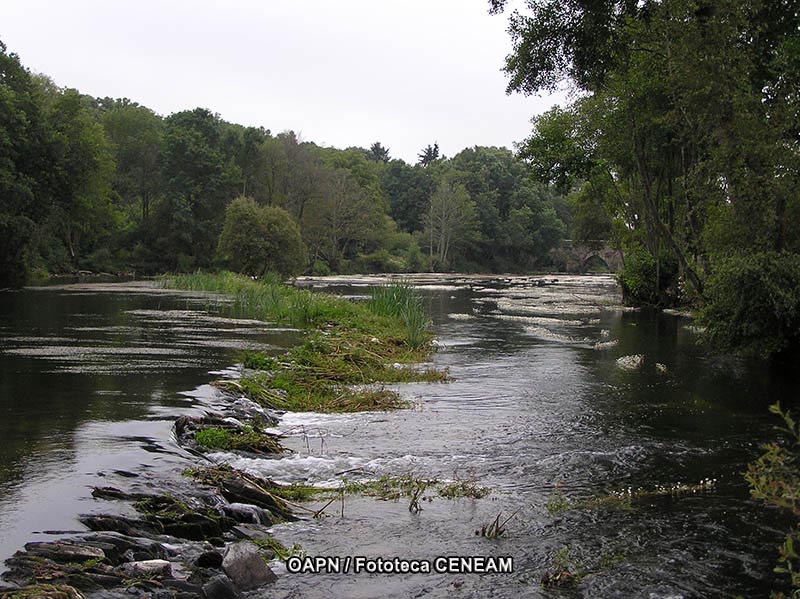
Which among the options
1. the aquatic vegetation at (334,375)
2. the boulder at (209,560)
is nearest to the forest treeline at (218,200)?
the aquatic vegetation at (334,375)

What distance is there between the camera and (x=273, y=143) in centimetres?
7950

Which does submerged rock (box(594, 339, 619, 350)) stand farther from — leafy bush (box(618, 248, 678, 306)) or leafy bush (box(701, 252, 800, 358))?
leafy bush (box(618, 248, 678, 306))

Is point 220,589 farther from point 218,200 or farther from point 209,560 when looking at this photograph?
point 218,200

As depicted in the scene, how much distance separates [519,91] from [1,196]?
28.2 m

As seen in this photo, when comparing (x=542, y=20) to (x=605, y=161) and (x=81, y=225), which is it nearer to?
(x=605, y=161)

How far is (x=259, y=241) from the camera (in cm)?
5088

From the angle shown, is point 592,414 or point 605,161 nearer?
point 592,414

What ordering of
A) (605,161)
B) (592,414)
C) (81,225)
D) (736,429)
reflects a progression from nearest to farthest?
(736,429) < (592,414) < (605,161) < (81,225)

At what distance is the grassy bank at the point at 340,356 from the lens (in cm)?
1251

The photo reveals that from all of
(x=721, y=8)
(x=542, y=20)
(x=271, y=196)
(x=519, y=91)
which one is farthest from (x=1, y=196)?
(x=271, y=196)

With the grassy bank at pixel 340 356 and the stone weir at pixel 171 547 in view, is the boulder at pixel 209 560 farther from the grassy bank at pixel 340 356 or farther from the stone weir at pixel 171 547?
the grassy bank at pixel 340 356

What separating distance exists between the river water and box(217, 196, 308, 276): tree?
32.7m

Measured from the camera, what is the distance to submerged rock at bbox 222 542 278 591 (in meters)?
5.45

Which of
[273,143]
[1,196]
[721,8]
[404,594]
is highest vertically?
[273,143]
